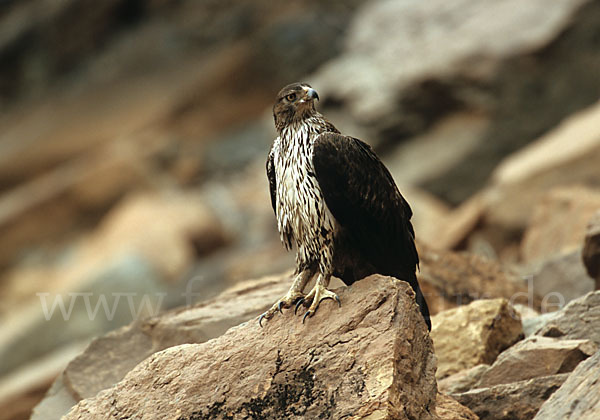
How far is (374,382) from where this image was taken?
448 cm

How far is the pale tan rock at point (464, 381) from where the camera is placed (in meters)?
5.89

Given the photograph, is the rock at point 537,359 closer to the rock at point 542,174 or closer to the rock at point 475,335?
the rock at point 475,335

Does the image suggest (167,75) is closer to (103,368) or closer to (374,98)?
(374,98)

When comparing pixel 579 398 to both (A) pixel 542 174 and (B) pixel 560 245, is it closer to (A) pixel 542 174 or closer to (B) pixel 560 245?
(B) pixel 560 245

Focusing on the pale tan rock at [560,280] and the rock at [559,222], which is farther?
the rock at [559,222]

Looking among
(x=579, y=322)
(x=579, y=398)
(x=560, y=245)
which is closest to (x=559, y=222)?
(x=560, y=245)

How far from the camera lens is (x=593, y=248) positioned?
6.59 meters

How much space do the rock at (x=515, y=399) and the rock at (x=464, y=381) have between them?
44cm

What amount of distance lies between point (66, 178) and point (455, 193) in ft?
28.6

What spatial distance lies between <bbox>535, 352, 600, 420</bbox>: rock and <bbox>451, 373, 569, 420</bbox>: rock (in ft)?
1.49

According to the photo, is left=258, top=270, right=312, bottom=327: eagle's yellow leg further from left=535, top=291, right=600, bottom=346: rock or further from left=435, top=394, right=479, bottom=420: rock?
left=535, top=291, right=600, bottom=346: rock

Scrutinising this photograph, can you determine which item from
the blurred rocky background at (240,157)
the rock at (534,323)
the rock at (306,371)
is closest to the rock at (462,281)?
the blurred rocky background at (240,157)

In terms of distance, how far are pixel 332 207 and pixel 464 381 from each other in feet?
4.91

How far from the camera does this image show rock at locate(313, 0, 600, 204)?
1546 cm
